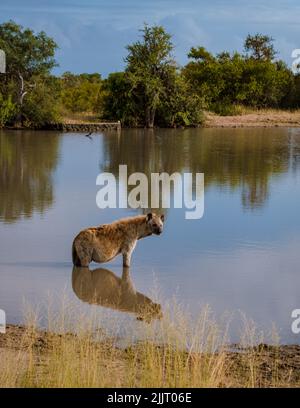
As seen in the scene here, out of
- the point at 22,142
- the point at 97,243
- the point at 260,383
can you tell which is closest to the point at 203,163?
the point at 22,142

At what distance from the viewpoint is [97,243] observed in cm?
1096

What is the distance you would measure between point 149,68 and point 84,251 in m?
36.4

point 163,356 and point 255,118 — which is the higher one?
point 255,118

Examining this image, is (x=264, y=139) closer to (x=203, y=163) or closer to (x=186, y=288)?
(x=203, y=163)

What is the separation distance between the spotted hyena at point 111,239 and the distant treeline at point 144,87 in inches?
1197

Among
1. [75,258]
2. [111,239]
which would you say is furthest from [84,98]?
[111,239]

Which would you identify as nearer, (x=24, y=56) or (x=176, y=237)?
(x=176, y=237)

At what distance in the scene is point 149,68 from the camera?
46562mm

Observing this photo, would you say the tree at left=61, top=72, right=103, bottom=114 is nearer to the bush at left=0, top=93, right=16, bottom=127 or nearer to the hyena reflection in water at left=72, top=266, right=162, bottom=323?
the bush at left=0, top=93, right=16, bottom=127

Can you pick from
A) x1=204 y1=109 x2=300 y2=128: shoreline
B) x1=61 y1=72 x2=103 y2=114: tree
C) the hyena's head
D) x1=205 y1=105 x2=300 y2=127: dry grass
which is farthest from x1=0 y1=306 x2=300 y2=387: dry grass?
x1=61 y1=72 x2=103 y2=114: tree

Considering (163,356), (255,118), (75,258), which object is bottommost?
(163,356)

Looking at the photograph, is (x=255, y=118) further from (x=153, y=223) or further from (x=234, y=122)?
(x=153, y=223)
